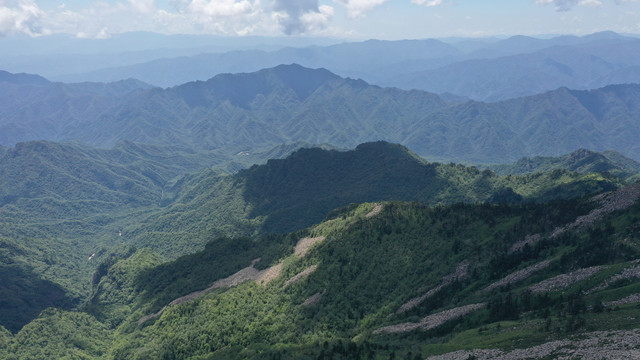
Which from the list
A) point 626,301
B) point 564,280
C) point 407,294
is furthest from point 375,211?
point 626,301

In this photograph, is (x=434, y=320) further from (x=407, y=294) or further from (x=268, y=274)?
(x=268, y=274)

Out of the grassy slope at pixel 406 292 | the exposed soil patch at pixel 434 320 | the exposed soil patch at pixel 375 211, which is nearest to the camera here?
the grassy slope at pixel 406 292

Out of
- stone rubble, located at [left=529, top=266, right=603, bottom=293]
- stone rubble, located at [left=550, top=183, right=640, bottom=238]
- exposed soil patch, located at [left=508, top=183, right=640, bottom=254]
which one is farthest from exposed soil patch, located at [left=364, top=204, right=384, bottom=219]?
stone rubble, located at [left=529, top=266, right=603, bottom=293]

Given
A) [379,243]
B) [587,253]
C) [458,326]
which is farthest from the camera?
[379,243]

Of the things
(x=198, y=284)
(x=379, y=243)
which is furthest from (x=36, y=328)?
(x=379, y=243)

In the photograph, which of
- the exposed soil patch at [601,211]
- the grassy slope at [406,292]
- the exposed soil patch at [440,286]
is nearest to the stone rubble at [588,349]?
the grassy slope at [406,292]

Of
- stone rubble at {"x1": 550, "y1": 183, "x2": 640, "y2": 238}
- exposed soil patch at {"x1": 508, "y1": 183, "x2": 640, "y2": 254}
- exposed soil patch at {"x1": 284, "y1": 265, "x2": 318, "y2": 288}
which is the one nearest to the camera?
stone rubble at {"x1": 550, "y1": 183, "x2": 640, "y2": 238}

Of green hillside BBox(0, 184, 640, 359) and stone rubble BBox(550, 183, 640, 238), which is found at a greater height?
stone rubble BBox(550, 183, 640, 238)

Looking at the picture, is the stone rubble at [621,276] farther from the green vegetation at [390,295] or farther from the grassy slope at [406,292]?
the grassy slope at [406,292]

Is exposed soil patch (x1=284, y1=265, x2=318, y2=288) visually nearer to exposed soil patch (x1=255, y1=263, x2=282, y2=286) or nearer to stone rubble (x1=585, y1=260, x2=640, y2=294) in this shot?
exposed soil patch (x1=255, y1=263, x2=282, y2=286)

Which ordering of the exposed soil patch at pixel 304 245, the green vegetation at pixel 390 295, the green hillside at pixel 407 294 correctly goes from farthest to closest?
1. the exposed soil patch at pixel 304 245
2. the green vegetation at pixel 390 295
3. the green hillside at pixel 407 294

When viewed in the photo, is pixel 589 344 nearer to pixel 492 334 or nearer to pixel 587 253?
pixel 492 334
